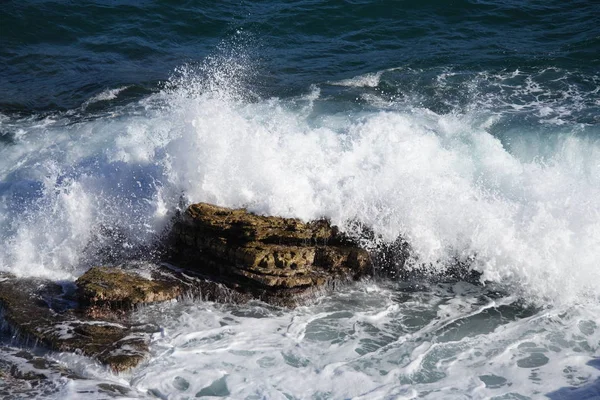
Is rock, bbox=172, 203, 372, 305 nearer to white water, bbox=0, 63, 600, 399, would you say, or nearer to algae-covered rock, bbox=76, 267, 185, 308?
white water, bbox=0, 63, 600, 399

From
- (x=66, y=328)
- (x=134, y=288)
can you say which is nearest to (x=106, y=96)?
(x=134, y=288)

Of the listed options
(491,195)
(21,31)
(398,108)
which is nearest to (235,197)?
(491,195)

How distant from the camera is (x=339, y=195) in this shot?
33.4ft

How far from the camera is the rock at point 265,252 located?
8984 millimetres

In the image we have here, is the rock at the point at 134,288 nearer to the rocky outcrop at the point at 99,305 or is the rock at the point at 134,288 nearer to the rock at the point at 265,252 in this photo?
the rocky outcrop at the point at 99,305

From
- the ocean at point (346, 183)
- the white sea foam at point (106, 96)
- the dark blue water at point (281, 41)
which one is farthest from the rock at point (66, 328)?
the dark blue water at point (281, 41)

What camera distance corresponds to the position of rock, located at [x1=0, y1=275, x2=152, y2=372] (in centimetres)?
767

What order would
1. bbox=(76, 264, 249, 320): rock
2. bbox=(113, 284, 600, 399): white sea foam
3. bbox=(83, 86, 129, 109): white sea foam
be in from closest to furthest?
bbox=(113, 284, 600, 399): white sea foam, bbox=(76, 264, 249, 320): rock, bbox=(83, 86, 129, 109): white sea foam

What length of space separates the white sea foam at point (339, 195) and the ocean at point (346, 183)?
34 mm

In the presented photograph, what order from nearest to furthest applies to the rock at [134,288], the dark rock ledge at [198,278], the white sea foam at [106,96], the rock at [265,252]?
the dark rock ledge at [198,278] < the rock at [134,288] < the rock at [265,252] < the white sea foam at [106,96]

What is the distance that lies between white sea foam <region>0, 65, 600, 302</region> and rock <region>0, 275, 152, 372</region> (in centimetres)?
89

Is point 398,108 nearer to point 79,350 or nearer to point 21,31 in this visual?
point 79,350

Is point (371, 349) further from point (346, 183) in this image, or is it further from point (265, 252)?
point (346, 183)

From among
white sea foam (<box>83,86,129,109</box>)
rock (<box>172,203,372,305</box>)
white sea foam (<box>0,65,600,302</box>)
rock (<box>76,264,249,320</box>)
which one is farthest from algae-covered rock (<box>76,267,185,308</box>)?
white sea foam (<box>83,86,129,109</box>)
